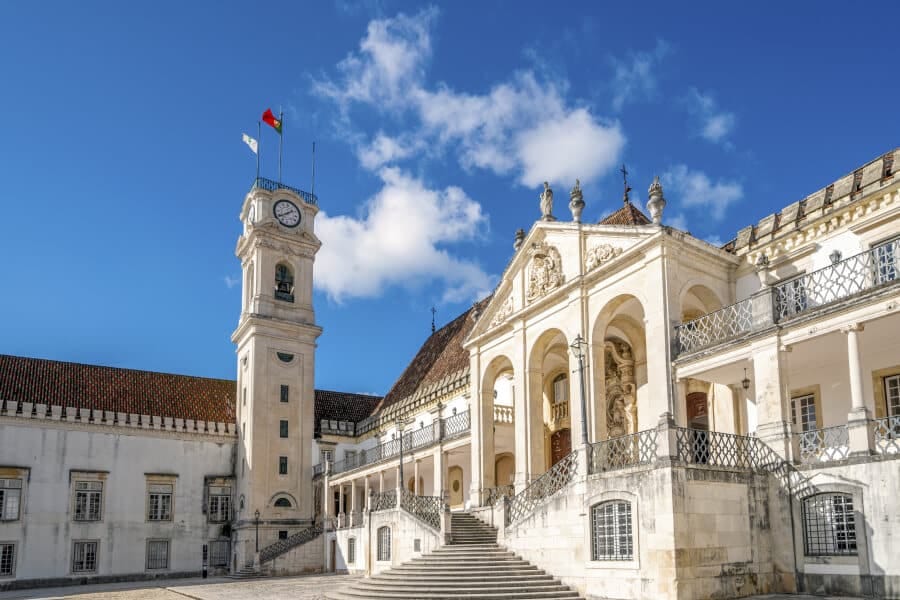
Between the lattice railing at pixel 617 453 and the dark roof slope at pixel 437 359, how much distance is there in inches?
637

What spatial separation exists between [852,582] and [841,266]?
6.54m

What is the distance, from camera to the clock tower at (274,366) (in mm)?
39375

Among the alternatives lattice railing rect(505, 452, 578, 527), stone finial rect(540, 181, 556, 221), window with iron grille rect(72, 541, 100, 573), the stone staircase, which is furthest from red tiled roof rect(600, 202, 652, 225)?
window with iron grille rect(72, 541, 100, 573)

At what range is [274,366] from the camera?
41.2 meters

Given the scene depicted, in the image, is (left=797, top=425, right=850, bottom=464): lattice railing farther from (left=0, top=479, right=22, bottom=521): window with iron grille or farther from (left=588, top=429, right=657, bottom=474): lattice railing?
(left=0, top=479, right=22, bottom=521): window with iron grille

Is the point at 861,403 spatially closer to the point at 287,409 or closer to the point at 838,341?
the point at 838,341

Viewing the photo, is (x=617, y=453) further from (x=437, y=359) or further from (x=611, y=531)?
(x=437, y=359)

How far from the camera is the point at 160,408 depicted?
41406mm

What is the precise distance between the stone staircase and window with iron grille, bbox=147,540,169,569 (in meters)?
21.2

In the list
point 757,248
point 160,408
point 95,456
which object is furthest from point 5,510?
point 757,248

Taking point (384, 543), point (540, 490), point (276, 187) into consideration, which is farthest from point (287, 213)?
point (540, 490)

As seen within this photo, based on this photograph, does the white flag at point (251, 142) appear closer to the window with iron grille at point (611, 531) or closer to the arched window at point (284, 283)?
the arched window at point (284, 283)

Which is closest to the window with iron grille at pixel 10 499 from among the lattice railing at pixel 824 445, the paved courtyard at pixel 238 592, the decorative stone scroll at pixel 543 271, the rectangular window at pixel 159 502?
the paved courtyard at pixel 238 592

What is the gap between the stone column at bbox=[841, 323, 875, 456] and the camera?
48.5 ft
